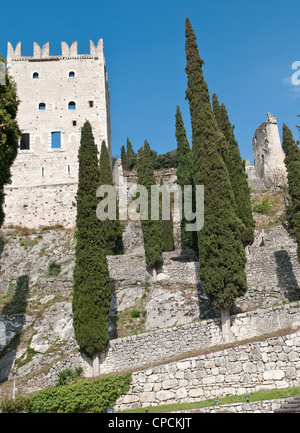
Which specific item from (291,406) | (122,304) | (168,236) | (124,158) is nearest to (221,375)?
(291,406)

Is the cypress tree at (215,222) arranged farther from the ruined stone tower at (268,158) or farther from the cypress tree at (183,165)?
the ruined stone tower at (268,158)

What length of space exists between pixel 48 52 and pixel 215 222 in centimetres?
3286

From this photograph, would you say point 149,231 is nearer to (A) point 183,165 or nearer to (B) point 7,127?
(A) point 183,165

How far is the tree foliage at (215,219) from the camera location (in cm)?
1653

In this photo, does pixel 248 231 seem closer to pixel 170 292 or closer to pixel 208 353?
pixel 170 292

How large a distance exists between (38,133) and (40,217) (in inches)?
346

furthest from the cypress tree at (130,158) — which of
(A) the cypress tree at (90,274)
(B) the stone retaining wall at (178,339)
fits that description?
(B) the stone retaining wall at (178,339)

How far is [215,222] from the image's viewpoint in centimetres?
1730

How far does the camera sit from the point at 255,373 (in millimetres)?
12867

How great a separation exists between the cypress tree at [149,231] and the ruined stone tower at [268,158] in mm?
18309

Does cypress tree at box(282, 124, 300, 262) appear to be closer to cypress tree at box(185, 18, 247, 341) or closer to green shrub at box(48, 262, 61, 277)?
cypress tree at box(185, 18, 247, 341)

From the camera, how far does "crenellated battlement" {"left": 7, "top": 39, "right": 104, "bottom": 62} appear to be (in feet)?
137
